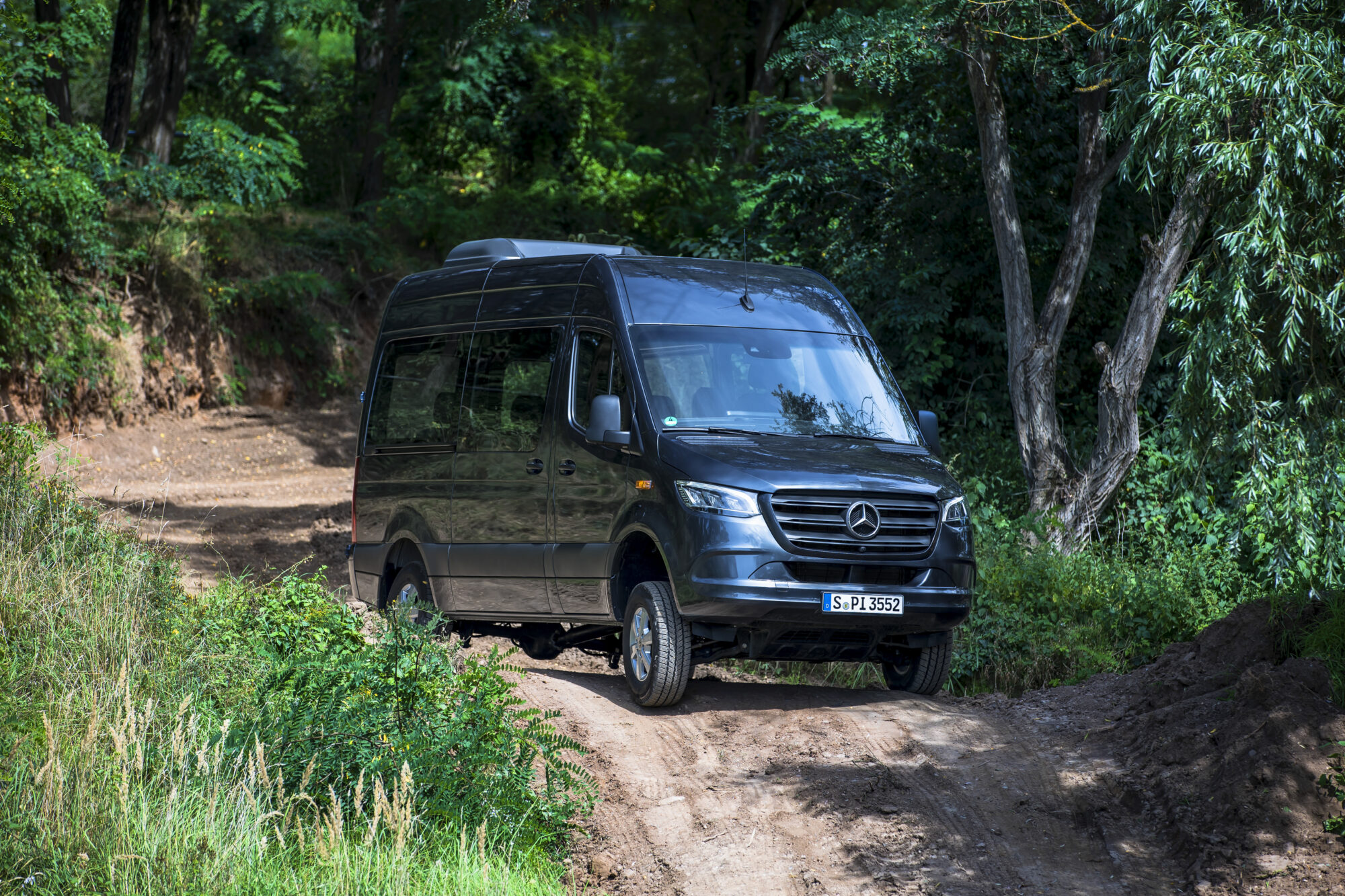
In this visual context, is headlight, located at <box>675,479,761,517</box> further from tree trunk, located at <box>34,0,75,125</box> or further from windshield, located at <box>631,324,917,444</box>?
tree trunk, located at <box>34,0,75,125</box>

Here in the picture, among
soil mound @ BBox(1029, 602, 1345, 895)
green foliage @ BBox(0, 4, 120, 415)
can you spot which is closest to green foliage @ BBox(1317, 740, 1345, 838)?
soil mound @ BBox(1029, 602, 1345, 895)

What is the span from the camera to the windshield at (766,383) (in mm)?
7652

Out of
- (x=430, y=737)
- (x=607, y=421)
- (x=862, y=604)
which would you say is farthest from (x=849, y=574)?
(x=430, y=737)

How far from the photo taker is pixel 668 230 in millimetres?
26109

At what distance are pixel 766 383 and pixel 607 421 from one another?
1098 millimetres

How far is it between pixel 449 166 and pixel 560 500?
2282cm

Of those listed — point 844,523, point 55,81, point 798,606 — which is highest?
point 55,81

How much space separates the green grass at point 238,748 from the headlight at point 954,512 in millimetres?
2540

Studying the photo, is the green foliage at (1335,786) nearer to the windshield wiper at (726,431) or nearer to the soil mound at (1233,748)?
the soil mound at (1233,748)

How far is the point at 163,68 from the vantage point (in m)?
21.8

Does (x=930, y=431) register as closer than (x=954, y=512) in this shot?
No

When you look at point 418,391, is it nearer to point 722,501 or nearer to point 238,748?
point 722,501

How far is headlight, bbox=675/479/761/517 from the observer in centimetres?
695

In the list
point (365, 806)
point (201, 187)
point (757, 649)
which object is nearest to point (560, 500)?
point (757, 649)
